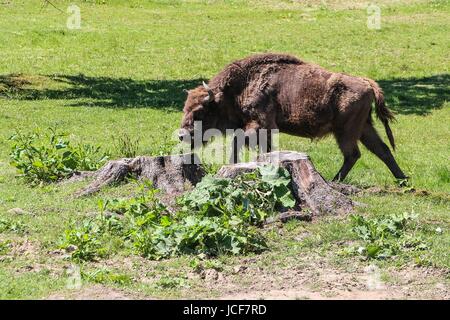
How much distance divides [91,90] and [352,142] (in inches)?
400

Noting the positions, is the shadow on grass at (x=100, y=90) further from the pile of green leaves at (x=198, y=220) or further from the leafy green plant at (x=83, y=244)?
the leafy green plant at (x=83, y=244)

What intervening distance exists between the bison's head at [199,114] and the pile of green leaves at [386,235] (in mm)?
3799

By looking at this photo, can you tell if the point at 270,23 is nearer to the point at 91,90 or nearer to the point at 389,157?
the point at 91,90

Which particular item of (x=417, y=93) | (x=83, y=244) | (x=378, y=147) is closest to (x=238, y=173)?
(x=83, y=244)

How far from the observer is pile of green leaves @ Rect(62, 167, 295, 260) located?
28.1ft

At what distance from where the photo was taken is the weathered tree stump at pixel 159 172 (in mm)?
10672

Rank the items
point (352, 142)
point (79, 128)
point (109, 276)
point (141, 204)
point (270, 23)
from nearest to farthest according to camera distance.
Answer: point (109, 276) → point (141, 204) → point (352, 142) → point (79, 128) → point (270, 23)

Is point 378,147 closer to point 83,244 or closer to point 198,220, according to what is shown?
point 198,220

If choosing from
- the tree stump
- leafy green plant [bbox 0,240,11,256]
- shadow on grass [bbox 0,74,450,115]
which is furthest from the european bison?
shadow on grass [bbox 0,74,450,115]

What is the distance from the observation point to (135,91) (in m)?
21.1

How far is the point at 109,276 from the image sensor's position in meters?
7.78

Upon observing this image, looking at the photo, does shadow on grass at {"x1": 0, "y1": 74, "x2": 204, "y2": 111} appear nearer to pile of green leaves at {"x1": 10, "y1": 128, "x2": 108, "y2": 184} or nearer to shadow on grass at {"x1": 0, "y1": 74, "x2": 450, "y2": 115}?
shadow on grass at {"x1": 0, "y1": 74, "x2": 450, "y2": 115}

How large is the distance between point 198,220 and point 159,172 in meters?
2.03
